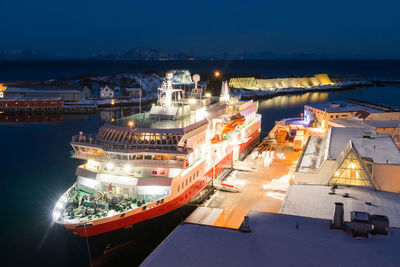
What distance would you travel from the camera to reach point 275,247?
12.9 m

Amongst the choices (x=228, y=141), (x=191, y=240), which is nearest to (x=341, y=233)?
(x=191, y=240)

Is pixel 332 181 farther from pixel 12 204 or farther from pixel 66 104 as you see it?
pixel 66 104

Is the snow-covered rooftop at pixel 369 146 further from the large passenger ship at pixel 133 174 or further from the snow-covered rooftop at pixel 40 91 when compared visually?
the snow-covered rooftop at pixel 40 91

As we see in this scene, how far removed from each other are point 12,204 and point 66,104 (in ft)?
185

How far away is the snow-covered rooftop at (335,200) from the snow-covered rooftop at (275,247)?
405cm

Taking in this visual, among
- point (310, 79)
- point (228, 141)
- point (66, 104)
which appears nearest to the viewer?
point (228, 141)

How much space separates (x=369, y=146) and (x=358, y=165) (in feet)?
16.2

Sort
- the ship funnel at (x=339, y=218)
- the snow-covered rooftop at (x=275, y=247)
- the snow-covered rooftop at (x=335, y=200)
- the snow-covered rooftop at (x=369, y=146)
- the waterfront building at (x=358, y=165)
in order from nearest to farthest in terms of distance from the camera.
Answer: the snow-covered rooftop at (x=275, y=247), the ship funnel at (x=339, y=218), the snow-covered rooftop at (x=335, y=200), the waterfront building at (x=358, y=165), the snow-covered rooftop at (x=369, y=146)

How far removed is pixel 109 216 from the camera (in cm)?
2053

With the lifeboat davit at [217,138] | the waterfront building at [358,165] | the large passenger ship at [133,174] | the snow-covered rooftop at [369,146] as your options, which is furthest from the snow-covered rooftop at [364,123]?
the large passenger ship at [133,174]

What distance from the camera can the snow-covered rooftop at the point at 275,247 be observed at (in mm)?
11898

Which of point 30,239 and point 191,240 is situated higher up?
point 191,240

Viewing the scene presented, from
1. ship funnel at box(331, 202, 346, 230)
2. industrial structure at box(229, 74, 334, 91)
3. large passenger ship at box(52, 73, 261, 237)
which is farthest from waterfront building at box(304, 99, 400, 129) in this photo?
industrial structure at box(229, 74, 334, 91)

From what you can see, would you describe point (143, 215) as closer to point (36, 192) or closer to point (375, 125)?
point (36, 192)
